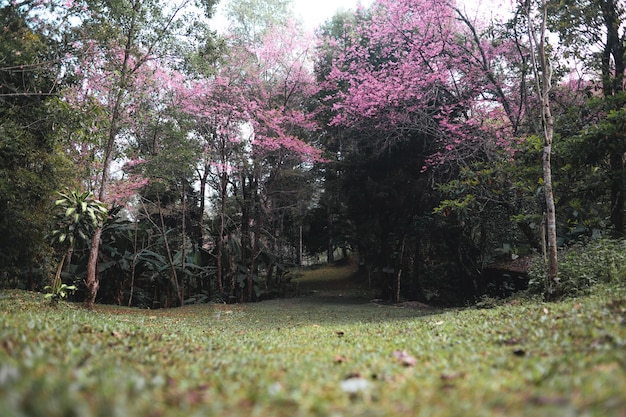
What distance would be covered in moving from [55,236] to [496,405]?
8.06m

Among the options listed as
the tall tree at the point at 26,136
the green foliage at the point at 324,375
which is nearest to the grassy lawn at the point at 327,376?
the green foliage at the point at 324,375

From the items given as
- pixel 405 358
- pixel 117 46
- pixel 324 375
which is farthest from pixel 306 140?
pixel 324 375

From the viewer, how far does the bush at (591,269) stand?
221 inches

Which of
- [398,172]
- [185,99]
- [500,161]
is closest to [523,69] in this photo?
[500,161]

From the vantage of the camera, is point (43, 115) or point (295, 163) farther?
point (295, 163)

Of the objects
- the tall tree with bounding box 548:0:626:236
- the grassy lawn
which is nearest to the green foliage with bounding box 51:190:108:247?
the grassy lawn

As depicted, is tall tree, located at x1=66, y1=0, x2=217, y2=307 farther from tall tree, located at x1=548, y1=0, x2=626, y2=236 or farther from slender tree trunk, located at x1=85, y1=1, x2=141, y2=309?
tall tree, located at x1=548, y1=0, x2=626, y2=236

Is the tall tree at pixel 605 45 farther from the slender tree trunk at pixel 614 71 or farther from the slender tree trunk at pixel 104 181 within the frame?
the slender tree trunk at pixel 104 181

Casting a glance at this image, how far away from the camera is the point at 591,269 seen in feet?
19.7

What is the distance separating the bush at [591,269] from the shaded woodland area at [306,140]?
2.1 inches

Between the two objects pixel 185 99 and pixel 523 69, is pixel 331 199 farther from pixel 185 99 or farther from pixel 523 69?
pixel 523 69

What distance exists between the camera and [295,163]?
51.8 feet

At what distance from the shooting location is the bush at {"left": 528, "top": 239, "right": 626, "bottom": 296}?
18.4ft

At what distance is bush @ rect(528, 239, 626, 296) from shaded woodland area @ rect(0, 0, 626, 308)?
0.17ft
